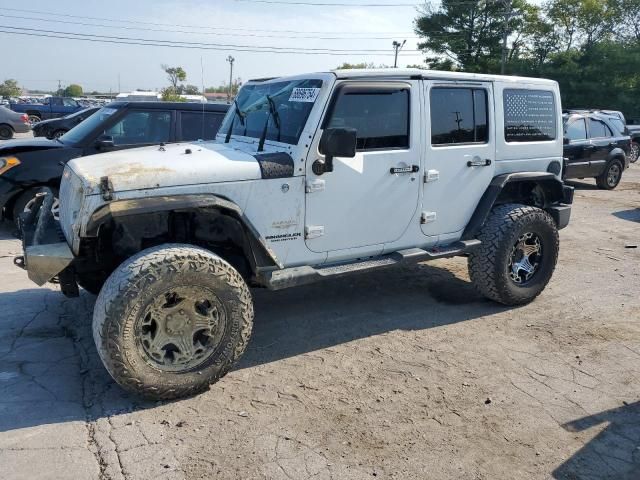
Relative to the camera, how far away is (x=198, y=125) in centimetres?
767

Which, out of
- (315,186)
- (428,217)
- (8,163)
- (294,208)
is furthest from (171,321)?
(8,163)

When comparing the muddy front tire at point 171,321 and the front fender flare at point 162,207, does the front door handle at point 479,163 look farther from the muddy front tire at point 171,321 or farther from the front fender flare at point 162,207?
the muddy front tire at point 171,321

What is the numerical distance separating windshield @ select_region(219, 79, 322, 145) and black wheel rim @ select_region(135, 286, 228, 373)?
1352mm

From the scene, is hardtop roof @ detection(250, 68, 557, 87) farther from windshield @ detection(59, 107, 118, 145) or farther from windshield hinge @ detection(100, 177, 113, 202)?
windshield @ detection(59, 107, 118, 145)

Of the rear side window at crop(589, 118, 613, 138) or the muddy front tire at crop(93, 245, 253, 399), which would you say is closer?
the muddy front tire at crop(93, 245, 253, 399)

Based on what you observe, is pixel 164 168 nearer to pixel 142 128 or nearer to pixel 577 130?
pixel 142 128

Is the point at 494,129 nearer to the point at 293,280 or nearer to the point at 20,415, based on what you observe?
the point at 293,280

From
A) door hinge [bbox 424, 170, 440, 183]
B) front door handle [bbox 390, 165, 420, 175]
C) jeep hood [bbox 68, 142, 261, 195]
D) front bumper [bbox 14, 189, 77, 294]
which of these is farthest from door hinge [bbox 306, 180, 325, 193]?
front bumper [bbox 14, 189, 77, 294]

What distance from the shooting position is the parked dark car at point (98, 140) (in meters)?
6.96

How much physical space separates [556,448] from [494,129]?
2888mm

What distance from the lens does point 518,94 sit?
5195 millimetres

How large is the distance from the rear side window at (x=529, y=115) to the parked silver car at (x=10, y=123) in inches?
787

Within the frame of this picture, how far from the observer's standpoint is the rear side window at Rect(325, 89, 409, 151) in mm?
4102

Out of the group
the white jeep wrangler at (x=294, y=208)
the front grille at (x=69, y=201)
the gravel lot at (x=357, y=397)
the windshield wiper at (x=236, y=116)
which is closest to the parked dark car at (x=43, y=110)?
the gravel lot at (x=357, y=397)
